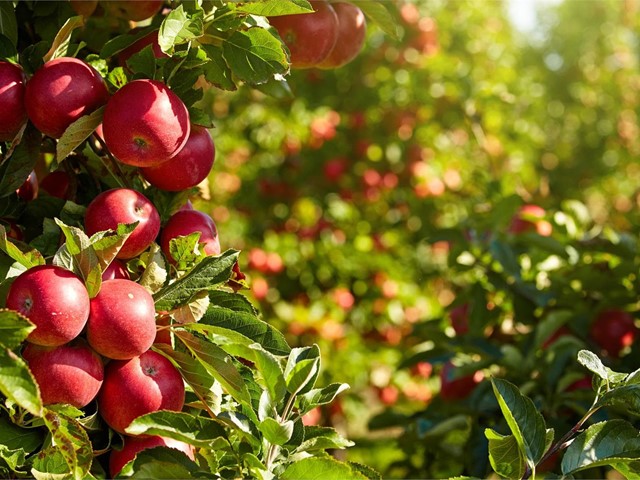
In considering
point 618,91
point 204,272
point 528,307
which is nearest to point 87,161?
point 204,272

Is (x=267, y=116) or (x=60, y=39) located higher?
(x=60, y=39)

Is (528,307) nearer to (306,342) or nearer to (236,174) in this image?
(306,342)

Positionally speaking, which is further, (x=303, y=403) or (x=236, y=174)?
(x=236, y=174)

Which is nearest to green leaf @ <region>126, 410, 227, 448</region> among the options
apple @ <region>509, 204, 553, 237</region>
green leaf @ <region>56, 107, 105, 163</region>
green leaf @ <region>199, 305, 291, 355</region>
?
green leaf @ <region>199, 305, 291, 355</region>

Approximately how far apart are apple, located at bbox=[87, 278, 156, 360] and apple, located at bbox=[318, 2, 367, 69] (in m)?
0.57

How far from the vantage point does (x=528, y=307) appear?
70.7 inches

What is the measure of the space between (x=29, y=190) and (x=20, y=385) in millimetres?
451

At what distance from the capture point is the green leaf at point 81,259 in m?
0.82

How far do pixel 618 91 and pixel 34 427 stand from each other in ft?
15.7

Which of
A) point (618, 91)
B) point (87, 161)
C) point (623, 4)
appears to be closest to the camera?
point (87, 161)

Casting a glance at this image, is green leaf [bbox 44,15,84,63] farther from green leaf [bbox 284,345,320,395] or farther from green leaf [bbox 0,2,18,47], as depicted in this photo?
green leaf [bbox 284,345,320,395]

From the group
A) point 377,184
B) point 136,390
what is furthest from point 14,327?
point 377,184

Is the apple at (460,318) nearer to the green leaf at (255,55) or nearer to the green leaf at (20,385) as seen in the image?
the green leaf at (255,55)

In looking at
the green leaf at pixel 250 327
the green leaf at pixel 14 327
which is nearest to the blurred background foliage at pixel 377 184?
the green leaf at pixel 250 327
